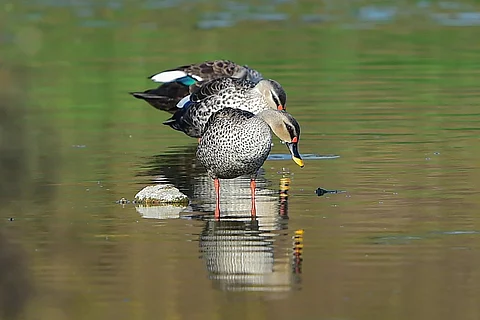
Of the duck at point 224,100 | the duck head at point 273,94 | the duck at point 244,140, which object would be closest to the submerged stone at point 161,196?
the duck at point 244,140

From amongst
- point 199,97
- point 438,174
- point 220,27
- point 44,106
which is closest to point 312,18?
point 220,27

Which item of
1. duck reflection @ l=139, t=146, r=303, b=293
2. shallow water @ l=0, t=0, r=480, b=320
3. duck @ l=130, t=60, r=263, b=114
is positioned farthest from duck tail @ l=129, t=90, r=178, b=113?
duck reflection @ l=139, t=146, r=303, b=293

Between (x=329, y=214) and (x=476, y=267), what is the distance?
2241 millimetres

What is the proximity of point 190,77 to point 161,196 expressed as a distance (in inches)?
226

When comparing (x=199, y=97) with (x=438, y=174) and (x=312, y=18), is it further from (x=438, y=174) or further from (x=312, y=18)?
(x=312, y=18)

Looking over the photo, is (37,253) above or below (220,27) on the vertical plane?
above

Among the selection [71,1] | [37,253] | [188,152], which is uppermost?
[37,253]

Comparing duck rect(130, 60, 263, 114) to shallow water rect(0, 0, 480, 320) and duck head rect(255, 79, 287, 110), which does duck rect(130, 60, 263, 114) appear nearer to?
shallow water rect(0, 0, 480, 320)

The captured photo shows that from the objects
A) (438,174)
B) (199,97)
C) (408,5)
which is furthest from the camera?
(408,5)

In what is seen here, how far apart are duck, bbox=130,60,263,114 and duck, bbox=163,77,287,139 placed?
2.82ft

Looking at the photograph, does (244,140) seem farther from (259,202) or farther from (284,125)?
(259,202)

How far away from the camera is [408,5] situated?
3684 centimetres

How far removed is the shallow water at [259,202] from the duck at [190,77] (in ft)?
1.32

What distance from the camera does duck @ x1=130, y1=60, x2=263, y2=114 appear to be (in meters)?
17.0
